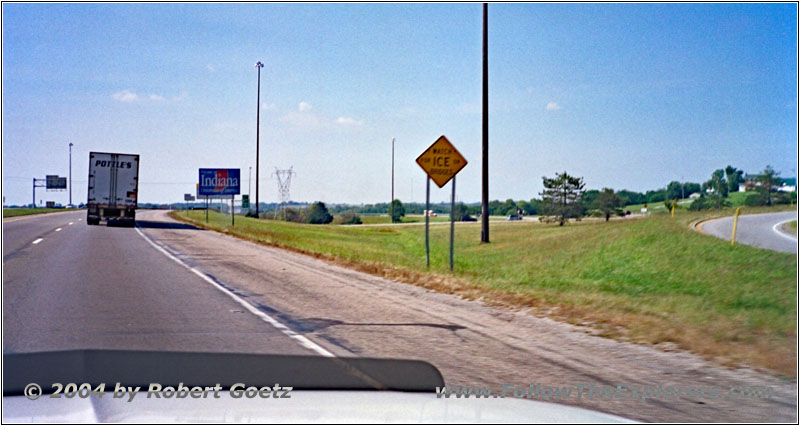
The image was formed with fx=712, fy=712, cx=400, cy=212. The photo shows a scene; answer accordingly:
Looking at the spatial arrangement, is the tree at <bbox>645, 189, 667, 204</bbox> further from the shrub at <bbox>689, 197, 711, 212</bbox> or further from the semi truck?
the semi truck

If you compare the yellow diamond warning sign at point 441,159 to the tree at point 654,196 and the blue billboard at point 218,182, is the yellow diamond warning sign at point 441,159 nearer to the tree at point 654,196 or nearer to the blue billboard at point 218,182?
the tree at point 654,196

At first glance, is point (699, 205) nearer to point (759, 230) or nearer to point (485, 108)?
point (759, 230)

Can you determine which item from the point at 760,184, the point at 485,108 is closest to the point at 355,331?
the point at 760,184

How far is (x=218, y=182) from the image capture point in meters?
54.0

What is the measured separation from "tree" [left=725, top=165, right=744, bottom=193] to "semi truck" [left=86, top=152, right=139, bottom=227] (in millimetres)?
31571

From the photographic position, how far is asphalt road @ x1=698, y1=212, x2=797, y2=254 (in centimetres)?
1989

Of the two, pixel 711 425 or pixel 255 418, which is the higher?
pixel 255 418

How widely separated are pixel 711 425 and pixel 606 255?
18127mm

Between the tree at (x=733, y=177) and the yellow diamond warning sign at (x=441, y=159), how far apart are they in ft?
47.2

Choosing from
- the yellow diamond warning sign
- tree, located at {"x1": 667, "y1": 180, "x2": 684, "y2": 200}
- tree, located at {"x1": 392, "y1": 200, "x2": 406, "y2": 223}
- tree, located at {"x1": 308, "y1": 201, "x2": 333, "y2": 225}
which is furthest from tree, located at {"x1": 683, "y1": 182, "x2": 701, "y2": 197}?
tree, located at {"x1": 308, "y1": 201, "x2": 333, "y2": 225}

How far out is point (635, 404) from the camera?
6.16m

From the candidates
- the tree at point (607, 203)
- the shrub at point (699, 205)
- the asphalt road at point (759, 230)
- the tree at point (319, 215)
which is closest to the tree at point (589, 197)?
the tree at point (607, 203)

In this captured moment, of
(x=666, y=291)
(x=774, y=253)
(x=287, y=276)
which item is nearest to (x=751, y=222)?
(x=774, y=253)

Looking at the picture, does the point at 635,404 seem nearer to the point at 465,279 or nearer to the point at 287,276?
the point at 465,279
